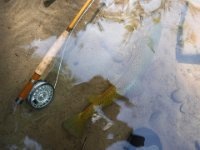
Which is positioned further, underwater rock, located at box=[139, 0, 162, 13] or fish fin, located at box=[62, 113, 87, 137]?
underwater rock, located at box=[139, 0, 162, 13]

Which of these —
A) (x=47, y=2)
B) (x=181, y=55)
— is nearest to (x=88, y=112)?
(x=181, y=55)

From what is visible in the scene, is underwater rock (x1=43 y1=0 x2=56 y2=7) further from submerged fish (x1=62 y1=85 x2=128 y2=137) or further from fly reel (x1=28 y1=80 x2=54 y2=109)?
submerged fish (x1=62 y1=85 x2=128 y2=137)

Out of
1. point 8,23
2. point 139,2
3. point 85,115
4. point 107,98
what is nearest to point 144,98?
point 107,98

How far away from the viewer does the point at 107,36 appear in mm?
5406

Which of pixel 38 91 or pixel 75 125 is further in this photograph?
pixel 75 125

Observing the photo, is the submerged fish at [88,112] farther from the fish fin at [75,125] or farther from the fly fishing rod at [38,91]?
the fly fishing rod at [38,91]

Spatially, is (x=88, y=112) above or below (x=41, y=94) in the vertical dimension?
below

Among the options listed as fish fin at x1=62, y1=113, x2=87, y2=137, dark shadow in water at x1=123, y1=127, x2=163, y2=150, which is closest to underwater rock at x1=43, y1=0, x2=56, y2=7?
fish fin at x1=62, y1=113, x2=87, y2=137

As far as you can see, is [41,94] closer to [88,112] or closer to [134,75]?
[88,112]

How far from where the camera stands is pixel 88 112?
15.1ft

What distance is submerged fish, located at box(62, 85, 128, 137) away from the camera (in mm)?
4449

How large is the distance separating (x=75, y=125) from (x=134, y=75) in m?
1.36

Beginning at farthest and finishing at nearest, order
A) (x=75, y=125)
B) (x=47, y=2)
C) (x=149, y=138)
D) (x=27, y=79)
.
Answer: (x=47, y=2) < (x=27, y=79) < (x=149, y=138) < (x=75, y=125)

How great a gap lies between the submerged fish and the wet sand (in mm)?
87
